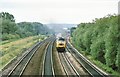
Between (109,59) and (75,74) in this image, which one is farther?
(109,59)

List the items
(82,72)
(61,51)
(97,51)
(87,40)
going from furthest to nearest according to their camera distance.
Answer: (61,51) < (87,40) < (97,51) < (82,72)

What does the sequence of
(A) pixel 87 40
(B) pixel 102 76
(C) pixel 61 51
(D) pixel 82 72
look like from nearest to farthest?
(B) pixel 102 76 < (D) pixel 82 72 < (A) pixel 87 40 < (C) pixel 61 51

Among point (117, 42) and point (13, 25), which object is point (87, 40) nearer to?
point (117, 42)

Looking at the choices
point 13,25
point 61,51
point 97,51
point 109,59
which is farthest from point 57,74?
point 13,25

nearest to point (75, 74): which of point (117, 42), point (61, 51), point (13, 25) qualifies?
point (117, 42)

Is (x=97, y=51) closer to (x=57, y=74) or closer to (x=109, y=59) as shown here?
(x=109, y=59)

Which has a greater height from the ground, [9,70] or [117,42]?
[117,42]

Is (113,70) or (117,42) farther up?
(117,42)

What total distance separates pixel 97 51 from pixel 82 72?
360 inches

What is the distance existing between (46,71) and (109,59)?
7.00 m

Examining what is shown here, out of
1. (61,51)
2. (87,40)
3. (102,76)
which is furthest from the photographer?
(61,51)

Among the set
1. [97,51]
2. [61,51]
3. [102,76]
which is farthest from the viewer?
[61,51]

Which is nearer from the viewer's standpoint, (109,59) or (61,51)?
(109,59)

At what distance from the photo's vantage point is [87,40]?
175ft
